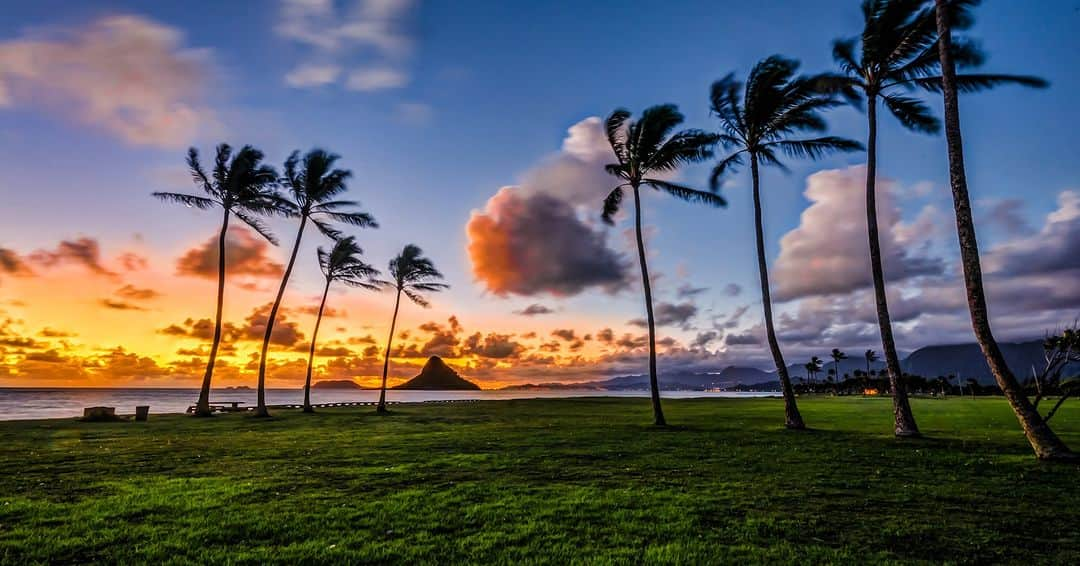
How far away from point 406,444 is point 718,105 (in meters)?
19.0

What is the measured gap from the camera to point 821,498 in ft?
29.5

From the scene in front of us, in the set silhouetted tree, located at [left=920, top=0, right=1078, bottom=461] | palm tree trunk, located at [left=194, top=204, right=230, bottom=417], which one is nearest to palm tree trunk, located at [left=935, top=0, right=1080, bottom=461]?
silhouetted tree, located at [left=920, top=0, right=1078, bottom=461]

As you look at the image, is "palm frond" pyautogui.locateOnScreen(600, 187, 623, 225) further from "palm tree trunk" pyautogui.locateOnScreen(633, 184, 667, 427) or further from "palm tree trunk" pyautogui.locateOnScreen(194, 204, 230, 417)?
"palm tree trunk" pyautogui.locateOnScreen(194, 204, 230, 417)

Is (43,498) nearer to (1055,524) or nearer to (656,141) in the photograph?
(1055,524)

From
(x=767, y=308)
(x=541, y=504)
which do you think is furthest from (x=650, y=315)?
(x=541, y=504)

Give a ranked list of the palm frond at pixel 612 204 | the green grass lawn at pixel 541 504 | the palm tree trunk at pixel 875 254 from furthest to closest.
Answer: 1. the palm frond at pixel 612 204
2. the palm tree trunk at pixel 875 254
3. the green grass lawn at pixel 541 504

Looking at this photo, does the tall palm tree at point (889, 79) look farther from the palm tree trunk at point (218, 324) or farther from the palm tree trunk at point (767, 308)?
the palm tree trunk at point (218, 324)

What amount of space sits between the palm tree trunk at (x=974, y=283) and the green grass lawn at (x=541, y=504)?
804 millimetres

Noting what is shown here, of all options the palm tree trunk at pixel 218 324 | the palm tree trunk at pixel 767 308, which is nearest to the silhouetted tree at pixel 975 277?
the palm tree trunk at pixel 767 308

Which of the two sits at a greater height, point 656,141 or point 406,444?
point 656,141

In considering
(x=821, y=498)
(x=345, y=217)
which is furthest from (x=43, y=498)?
(x=345, y=217)

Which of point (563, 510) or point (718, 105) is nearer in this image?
Answer: point (563, 510)

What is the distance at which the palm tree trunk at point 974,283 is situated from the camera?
12.8 meters

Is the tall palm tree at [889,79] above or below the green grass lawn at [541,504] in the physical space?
above
